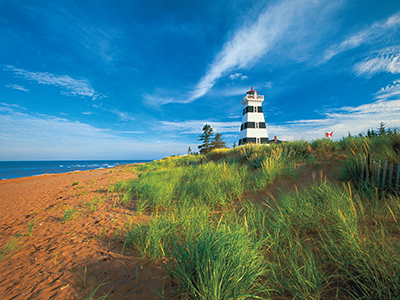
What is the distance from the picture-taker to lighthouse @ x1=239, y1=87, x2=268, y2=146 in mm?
27609

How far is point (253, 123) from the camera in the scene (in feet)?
91.7

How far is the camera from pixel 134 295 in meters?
1.64

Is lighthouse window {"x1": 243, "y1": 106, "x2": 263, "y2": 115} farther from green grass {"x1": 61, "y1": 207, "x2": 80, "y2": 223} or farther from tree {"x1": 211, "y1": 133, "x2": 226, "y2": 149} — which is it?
green grass {"x1": 61, "y1": 207, "x2": 80, "y2": 223}

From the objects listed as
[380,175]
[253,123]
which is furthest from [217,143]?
[380,175]

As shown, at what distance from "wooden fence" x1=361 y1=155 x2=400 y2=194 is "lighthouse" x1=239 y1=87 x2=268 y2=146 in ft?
77.4

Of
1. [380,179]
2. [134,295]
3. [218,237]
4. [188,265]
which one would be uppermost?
[380,179]

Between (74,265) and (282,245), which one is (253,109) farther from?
(74,265)

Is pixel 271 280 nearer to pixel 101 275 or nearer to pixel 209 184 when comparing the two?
pixel 101 275

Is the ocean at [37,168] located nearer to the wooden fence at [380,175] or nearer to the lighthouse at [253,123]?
the lighthouse at [253,123]

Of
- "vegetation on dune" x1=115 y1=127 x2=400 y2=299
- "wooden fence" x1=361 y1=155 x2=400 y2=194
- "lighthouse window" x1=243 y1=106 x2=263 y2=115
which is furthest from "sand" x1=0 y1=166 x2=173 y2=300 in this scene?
"lighthouse window" x1=243 y1=106 x2=263 y2=115

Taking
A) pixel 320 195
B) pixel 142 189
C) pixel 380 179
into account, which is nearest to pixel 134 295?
pixel 320 195

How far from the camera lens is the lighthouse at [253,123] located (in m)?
27.6

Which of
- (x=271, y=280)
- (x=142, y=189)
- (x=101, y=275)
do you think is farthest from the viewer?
(x=142, y=189)

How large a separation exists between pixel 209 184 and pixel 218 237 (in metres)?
3.46
